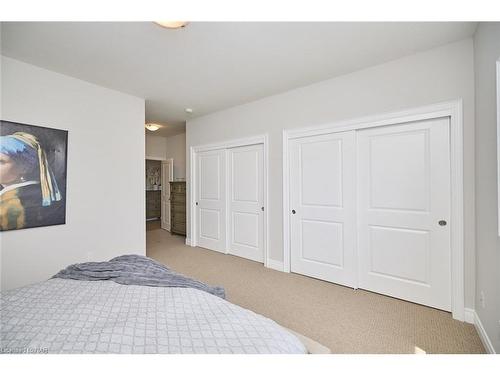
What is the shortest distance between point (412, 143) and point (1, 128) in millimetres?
4050

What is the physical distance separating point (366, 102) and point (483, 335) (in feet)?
7.41

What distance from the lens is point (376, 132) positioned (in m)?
2.57

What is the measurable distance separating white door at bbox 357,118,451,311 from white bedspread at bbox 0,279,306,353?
196 centimetres

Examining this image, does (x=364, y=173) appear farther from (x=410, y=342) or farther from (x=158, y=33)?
(x=158, y=33)

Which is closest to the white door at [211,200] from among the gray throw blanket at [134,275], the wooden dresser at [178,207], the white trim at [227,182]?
the white trim at [227,182]

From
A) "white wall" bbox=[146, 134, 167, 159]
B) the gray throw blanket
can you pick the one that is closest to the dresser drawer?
"white wall" bbox=[146, 134, 167, 159]

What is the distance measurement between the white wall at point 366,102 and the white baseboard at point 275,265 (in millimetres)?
56

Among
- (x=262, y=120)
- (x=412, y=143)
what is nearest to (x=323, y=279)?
(x=412, y=143)

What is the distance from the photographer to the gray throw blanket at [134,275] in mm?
1465

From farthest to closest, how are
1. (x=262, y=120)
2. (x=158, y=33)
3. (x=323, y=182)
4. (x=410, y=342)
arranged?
(x=262, y=120) < (x=323, y=182) < (x=158, y=33) < (x=410, y=342)

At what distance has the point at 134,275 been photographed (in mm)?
1526

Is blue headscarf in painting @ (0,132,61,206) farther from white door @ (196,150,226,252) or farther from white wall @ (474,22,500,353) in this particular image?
white wall @ (474,22,500,353)

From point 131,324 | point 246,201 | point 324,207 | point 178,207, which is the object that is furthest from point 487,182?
point 178,207

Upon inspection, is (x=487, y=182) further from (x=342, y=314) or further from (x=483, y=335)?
(x=342, y=314)
